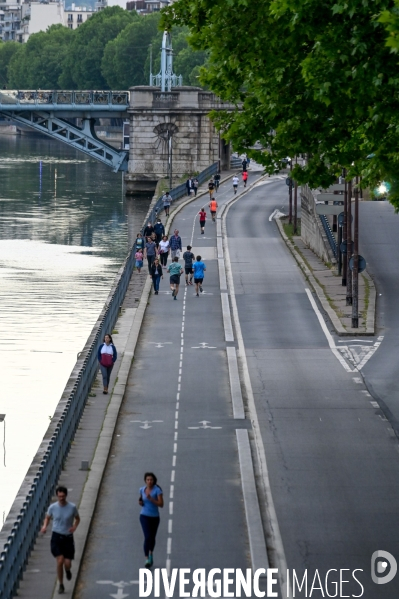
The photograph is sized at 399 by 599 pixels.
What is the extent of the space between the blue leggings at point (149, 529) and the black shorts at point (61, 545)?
4.44 ft

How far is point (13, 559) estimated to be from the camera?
17.5m

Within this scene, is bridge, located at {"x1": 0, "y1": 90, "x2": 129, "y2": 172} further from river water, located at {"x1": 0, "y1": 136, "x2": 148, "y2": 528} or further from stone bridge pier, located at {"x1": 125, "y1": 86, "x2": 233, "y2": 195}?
river water, located at {"x1": 0, "y1": 136, "x2": 148, "y2": 528}

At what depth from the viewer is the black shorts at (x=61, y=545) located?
18.3m

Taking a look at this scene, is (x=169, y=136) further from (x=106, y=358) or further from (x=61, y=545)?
(x=61, y=545)

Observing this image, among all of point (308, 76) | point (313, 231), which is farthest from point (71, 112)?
point (308, 76)

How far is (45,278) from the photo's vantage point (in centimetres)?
6259

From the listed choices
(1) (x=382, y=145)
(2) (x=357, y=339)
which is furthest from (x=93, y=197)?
(1) (x=382, y=145)

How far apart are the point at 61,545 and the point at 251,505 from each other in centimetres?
507

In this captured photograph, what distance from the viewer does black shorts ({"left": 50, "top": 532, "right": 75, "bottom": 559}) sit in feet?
60.1

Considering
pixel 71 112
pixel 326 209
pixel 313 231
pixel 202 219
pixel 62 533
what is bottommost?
pixel 62 533

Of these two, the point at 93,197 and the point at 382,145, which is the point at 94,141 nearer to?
the point at 93,197

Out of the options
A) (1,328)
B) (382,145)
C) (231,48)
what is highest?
(231,48)

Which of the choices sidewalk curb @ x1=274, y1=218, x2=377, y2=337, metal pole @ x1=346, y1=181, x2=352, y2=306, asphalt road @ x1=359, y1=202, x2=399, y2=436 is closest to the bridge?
asphalt road @ x1=359, y1=202, x2=399, y2=436

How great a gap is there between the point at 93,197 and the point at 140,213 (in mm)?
13013
